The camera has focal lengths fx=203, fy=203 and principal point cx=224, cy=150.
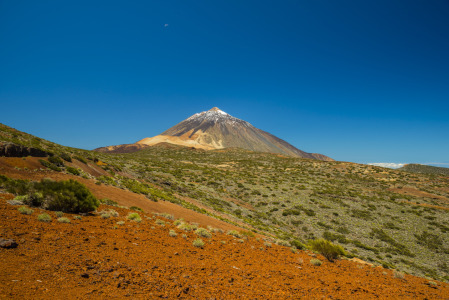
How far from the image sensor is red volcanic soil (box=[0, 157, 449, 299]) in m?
4.90

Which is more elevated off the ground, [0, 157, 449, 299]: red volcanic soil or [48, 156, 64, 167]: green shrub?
[48, 156, 64, 167]: green shrub

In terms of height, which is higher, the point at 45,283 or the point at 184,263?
the point at 45,283

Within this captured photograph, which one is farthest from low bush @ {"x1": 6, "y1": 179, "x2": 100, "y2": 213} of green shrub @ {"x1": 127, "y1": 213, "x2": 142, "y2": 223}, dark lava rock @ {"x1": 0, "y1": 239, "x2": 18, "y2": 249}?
dark lava rock @ {"x1": 0, "y1": 239, "x2": 18, "y2": 249}

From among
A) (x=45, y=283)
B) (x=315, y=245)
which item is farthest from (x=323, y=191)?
(x=45, y=283)

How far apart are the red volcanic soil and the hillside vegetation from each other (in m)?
5.17

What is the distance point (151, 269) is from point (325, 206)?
29.1 meters

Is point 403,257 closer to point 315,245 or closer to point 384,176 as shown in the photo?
point 315,245

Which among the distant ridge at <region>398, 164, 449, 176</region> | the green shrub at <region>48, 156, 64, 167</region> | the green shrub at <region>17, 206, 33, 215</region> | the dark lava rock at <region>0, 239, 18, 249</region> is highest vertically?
the distant ridge at <region>398, 164, 449, 176</region>

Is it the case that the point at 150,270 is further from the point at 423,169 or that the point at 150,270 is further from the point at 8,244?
the point at 423,169

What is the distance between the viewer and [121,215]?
11.3m

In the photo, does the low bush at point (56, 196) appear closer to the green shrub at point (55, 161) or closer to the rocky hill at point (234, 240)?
Answer: the rocky hill at point (234, 240)

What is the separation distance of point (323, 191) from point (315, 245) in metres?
27.1

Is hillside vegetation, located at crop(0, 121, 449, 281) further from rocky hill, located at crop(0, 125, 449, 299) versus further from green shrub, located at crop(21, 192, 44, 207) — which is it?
green shrub, located at crop(21, 192, 44, 207)

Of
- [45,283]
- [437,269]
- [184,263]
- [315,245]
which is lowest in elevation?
[437,269]
